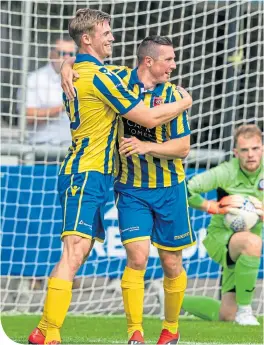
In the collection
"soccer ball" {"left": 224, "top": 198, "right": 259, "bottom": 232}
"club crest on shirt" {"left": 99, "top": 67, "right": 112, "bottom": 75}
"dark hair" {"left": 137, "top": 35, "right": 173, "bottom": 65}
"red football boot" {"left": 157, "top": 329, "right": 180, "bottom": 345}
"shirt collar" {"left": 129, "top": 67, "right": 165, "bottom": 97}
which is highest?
"dark hair" {"left": 137, "top": 35, "right": 173, "bottom": 65}

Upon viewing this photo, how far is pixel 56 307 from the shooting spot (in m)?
4.96

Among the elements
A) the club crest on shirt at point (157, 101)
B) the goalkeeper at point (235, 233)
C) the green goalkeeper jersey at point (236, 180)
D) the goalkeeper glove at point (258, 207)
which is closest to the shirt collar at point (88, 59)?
the club crest on shirt at point (157, 101)

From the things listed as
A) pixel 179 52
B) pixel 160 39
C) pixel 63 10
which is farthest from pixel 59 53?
pixel 160 39

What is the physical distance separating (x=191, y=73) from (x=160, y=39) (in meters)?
3.55

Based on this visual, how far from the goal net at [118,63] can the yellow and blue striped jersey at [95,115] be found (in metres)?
3.25

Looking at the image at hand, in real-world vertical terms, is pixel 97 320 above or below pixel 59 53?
below

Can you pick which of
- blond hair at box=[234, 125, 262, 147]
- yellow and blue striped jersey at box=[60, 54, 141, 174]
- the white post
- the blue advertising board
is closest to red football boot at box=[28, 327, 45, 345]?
yellow and blue striped jersey at box=[60, 54, 141, 174]

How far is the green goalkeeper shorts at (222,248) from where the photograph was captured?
743 centimetres

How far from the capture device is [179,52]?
9.18 meters

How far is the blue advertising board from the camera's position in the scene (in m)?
8.54

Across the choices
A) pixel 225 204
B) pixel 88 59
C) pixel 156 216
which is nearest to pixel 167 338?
pixel 156 216

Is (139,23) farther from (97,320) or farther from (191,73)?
(97,320)

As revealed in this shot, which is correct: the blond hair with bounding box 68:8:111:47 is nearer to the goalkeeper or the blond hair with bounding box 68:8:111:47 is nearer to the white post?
the goalkeeper

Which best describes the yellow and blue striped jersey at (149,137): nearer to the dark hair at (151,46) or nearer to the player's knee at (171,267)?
the dark hair at (151,46)
